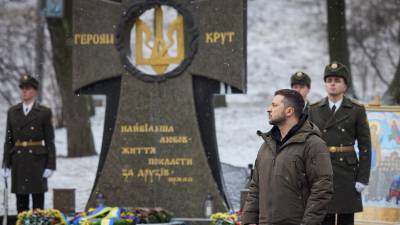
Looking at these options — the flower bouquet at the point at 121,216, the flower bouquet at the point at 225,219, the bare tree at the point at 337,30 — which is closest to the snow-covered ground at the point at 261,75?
the bare tree at the point at 337,30

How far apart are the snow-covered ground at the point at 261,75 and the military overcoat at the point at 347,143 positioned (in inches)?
286

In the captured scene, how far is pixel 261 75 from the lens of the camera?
115 feet

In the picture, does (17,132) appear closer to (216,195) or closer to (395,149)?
(216,195)

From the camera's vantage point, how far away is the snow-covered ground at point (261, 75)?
1917cm

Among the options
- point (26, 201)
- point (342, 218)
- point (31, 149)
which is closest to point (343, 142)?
point (342, 218)

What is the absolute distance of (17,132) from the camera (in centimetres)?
1194

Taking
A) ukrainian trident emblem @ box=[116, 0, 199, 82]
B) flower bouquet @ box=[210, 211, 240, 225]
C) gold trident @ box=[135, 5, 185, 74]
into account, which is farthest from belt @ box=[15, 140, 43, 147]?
flower bouquet @ box=[210, 211, 240, 225]

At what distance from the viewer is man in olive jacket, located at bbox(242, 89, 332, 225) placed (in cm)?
673

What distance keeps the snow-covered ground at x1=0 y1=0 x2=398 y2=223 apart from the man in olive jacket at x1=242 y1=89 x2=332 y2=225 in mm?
9232

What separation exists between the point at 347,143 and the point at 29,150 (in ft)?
14.3

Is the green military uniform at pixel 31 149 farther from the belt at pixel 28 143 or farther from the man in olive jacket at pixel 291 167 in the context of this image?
the man in olive jacket at pixel 291 167

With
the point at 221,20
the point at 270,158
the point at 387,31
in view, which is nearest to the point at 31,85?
the point at 221,20

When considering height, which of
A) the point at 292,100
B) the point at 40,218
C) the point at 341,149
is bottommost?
the point at 40,218

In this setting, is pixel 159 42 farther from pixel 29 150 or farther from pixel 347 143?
pixel 347 143
